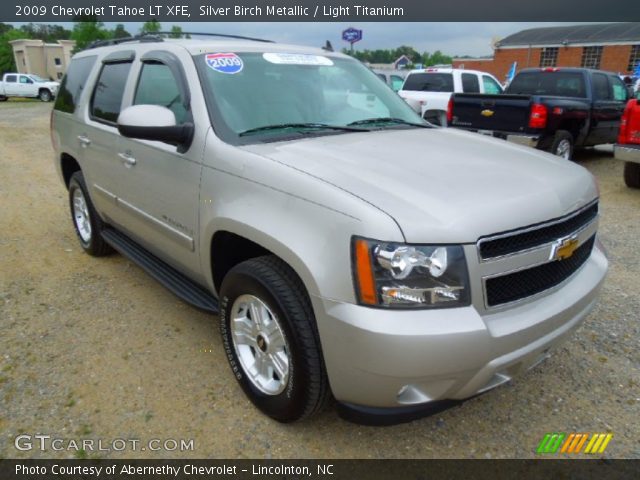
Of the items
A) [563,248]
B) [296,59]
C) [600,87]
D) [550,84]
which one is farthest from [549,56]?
[563,248]

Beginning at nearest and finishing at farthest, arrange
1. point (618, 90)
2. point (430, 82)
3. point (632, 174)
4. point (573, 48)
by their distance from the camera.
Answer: point (632, 174)
point (618, 90)
point (430, 82)
point (573, 48)

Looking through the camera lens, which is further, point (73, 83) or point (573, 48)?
point (573, 48)

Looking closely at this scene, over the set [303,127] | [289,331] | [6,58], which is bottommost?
[289,331]

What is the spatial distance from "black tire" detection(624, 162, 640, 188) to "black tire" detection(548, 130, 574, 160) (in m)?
1.01

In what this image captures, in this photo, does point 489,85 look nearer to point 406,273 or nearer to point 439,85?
point 439,85

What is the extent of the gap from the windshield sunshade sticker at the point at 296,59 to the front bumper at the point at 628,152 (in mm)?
5257

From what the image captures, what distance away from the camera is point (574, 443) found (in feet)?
8.11

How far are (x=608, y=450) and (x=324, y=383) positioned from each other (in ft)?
4.73

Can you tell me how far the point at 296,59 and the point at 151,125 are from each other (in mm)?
1143

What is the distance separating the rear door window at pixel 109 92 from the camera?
3705mm

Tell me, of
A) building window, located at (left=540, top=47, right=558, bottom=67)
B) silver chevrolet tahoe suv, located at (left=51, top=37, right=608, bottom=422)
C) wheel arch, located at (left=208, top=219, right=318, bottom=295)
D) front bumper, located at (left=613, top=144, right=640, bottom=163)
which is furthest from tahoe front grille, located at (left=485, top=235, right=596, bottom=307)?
building window, located at (left=540, top=47, right=558, bottom=67)

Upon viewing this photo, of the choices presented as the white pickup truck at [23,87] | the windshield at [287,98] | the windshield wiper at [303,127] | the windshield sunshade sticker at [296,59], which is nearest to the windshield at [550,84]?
the windshield at [287,98]

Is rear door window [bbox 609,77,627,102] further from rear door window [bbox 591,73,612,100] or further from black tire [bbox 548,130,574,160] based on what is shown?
black tire [bbox 548,130,574,160]

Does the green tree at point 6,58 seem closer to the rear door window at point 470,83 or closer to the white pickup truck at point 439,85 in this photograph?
the white pickup truck at point 439,85
